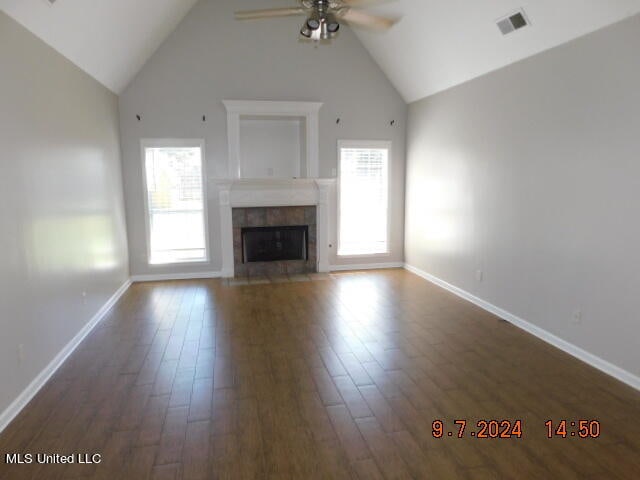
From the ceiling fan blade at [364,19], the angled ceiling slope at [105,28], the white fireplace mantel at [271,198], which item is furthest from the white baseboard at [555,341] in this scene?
the angled ceiling slope at [105,28]

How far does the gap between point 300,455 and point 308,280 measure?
3.85 m

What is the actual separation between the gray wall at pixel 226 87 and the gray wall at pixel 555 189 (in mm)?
1392

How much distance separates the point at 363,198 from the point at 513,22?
3.35 m

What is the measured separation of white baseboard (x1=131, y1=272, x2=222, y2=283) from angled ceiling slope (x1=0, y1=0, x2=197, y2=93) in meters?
2.52

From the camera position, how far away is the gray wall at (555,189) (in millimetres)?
3049

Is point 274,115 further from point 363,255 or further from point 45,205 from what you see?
point 45,205

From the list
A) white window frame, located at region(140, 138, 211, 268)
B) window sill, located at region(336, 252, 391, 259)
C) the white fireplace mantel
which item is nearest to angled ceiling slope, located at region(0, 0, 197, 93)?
white window frame, located at region(140, 138, 211, 268)

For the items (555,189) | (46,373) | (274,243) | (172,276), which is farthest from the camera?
(274,243)

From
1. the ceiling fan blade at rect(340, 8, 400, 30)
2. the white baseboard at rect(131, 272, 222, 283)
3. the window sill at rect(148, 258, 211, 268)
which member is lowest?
the white baseboard at rect(131, 272, 222, 283)

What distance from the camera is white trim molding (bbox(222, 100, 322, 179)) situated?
593 centimetres

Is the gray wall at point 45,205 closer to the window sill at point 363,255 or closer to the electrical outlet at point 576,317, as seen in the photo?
the window sill at point 363,255

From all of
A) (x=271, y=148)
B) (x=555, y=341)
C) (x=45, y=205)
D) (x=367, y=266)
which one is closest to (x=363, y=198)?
(x=367, y=266)

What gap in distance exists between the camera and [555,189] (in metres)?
3.67

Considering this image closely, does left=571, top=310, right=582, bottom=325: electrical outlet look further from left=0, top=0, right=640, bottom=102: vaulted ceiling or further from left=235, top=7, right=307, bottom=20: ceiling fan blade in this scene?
left=235, top=7, right=307, bottom=20: ceiling fan blade
